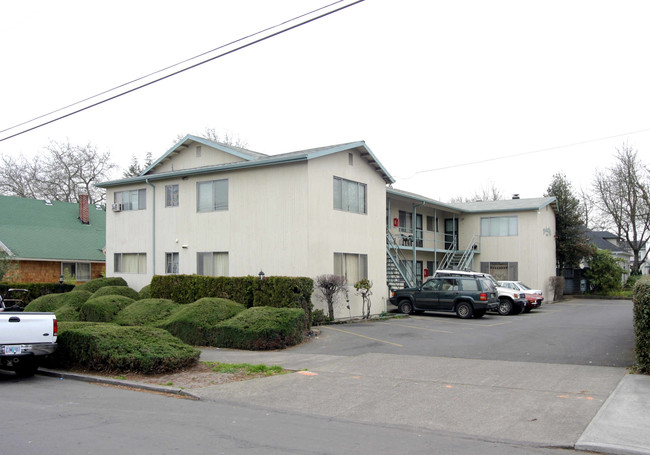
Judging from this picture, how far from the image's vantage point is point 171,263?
2455 cm

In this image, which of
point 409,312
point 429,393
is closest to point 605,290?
point 409,312

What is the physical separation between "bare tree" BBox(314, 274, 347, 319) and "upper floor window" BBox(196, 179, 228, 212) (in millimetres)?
5316

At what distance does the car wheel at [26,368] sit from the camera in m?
11.7

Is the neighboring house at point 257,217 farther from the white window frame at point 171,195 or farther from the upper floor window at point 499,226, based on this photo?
the upper floor window at point 499,226

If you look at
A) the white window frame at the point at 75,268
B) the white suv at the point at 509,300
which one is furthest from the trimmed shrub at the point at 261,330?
the white window frame at the point at 75,268

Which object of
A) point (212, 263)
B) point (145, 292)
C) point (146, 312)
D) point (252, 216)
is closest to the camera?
point (146, 312)

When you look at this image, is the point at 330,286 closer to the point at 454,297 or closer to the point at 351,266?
the point at 351,266

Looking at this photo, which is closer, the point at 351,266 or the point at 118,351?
the point at 118,351

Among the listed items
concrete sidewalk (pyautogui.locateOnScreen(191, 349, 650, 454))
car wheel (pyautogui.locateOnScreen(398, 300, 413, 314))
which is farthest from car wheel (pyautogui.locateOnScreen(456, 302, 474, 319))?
concrete sidewalk (pyautogui.locateOnScreen(191, 349, 650, 454))

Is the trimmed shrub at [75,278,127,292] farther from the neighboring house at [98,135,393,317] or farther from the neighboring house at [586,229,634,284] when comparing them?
the neighboring house at [586,229,634,284]

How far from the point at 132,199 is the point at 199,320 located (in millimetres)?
12168

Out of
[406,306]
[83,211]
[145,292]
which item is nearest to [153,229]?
[145,292]

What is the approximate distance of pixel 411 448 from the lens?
22.1 feet

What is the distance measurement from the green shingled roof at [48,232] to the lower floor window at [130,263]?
815 cm
